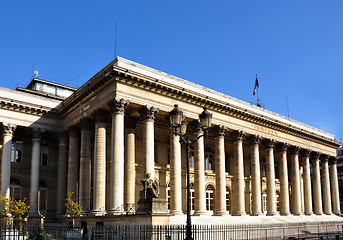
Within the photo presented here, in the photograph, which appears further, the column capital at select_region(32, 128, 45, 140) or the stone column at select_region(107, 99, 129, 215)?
the column capital at select_region(32, 128, 45, 140)

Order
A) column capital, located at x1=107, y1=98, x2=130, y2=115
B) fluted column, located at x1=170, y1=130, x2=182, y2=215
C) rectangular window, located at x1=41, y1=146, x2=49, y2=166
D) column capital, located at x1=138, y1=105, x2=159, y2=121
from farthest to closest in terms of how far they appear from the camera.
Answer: rectangular window, located at x1=41, y1=146, x2=49, y2=166
fluted column, located at x1=170, y1=130, x2=182, y2=215
column capital, located at x1=138, y1=105, x2=159, y2=121
column capital, located at x1=107, y1=98, x2=130, y2=115

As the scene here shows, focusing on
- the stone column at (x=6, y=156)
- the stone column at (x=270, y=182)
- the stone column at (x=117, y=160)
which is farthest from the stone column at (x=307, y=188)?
the stone column at (x=6, y=156)

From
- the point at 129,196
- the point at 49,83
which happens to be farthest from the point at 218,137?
the point at 49,83

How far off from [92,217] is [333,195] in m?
36.5

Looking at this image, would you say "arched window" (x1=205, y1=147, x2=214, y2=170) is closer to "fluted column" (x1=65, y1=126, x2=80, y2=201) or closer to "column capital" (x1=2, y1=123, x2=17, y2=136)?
"fluted column" (x1=65, y1=126, x2=80, y2=201)

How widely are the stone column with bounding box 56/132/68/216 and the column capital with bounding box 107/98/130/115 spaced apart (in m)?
9.64

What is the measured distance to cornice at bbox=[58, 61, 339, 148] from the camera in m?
27.6

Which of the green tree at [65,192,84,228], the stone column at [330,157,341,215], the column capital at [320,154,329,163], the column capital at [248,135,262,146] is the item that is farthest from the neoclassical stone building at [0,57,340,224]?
the stone column at [330,157,341,215]

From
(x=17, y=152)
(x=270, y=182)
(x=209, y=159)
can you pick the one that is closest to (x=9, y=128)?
(x=17, y=152)

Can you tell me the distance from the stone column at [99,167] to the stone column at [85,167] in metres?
2.20

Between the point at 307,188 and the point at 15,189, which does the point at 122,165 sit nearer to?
→ the point at 15,189

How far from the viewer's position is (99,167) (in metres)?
28.1

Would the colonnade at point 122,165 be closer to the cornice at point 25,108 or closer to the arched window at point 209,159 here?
the cornice at point 25,108

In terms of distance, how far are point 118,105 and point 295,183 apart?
25.2 m
